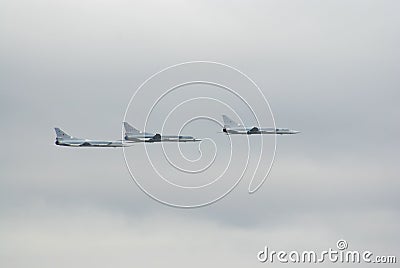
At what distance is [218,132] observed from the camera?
197125 millimetres

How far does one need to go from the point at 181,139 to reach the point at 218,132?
5.96 metres

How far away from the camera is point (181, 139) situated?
198 metres

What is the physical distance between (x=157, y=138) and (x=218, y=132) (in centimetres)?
946

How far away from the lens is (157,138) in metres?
198

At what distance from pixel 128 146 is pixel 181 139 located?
8256 mm

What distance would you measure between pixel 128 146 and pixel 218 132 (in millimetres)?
14082

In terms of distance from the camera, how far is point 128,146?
198 metres

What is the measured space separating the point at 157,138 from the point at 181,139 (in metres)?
3.77
